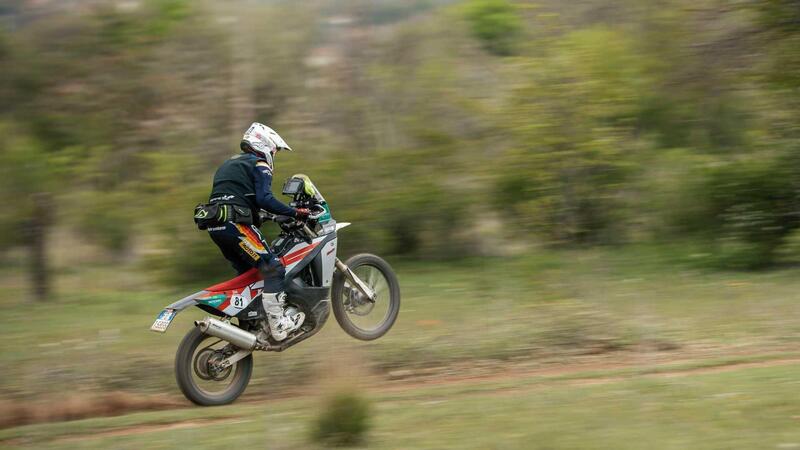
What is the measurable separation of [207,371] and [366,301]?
2.11m

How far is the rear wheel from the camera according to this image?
9500 mm

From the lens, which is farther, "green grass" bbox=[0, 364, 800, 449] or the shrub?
the shrub

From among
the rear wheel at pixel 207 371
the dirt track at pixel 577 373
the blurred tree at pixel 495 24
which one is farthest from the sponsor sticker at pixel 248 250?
the blurred tree at pixel 495 24

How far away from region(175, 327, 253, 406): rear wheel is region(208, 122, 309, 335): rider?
0.53 m

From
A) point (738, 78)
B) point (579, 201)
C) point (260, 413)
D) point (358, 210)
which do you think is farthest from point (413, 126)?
point (260, 413)

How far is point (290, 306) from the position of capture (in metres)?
10.4

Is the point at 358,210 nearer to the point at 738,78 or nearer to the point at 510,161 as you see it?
the point at 510,161

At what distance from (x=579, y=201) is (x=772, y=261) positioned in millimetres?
3232

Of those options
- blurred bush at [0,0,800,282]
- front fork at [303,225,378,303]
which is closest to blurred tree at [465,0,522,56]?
blurred bush at [0,0,800,282]

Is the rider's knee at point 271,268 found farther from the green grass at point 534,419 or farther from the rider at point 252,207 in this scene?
the green grass at point 534,419

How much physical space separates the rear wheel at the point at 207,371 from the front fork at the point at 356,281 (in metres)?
1.43

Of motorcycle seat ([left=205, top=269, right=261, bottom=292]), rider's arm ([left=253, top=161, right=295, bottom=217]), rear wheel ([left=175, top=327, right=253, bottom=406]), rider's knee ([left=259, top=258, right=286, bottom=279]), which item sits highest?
rider's arm ([left=253, top=161, right=295, bottom=217])

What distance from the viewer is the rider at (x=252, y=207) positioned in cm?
988

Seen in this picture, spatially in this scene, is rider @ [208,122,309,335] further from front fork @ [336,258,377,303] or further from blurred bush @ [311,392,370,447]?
blurred bush @ [311,392,370,447]
